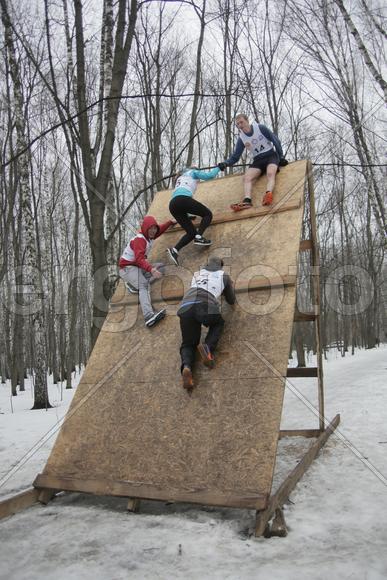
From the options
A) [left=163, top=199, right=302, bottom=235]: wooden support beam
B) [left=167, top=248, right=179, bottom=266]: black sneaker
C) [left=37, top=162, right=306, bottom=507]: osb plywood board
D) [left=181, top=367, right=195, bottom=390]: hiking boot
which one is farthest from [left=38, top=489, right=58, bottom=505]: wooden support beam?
[left=163, top=199, right=302, bottom=235]: wooden support beam

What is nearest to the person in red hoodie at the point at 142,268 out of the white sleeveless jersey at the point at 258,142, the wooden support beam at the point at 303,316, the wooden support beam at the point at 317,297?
the wooden support beam at the point at 303,316

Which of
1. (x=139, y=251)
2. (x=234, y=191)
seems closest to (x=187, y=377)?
(x=139, y=251)

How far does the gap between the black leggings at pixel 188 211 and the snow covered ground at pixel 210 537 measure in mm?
2874

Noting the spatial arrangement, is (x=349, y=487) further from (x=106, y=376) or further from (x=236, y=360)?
(x=106, y=376)

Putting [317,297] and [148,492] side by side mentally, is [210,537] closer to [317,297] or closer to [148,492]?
[148,492]

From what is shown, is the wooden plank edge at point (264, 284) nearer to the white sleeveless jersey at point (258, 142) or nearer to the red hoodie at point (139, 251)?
the red hoodie at point (139, 251)

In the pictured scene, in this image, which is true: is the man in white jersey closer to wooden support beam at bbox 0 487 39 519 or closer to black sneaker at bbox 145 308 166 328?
black sneaker at bbox 145 308 166 328

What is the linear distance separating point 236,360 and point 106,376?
1423mm

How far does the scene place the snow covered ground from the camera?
97.3 inches

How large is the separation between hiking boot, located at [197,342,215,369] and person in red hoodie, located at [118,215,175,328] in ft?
3.07

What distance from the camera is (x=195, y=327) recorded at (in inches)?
160

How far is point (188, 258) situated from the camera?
5.33 meters

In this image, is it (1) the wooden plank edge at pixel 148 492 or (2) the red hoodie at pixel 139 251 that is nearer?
(1) the wooden plank edge at pixel 148 492

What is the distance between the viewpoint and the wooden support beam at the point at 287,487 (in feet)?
9.66
